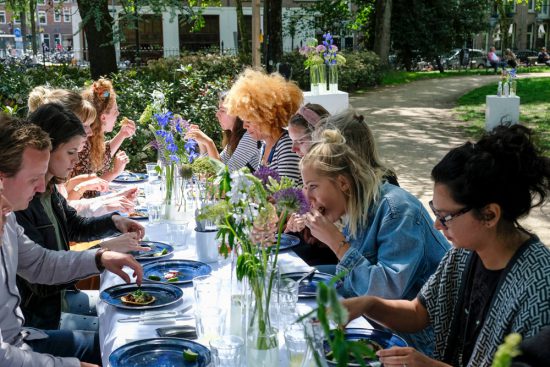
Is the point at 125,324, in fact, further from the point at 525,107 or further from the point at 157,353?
the point at 525,107

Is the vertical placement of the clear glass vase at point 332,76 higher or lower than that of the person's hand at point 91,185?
higher

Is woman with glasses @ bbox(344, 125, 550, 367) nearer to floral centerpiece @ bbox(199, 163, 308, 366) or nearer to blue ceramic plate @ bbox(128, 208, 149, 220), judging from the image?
floral centerpiece @ bbox(199, 163, 308, 366)

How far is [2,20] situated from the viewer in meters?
64.8

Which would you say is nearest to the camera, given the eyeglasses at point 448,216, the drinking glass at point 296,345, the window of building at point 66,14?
the drinking glass at point 296,345

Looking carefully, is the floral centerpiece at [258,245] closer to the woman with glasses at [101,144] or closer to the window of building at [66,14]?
the woman with glasses at [101,144]

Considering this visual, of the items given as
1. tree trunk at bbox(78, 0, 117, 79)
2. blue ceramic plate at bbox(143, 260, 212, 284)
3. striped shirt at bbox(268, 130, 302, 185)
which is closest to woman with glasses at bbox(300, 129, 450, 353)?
blue ceramic plate at bbox(143, 260, 212, 284)

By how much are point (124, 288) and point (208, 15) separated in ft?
118

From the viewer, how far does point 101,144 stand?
4781mm

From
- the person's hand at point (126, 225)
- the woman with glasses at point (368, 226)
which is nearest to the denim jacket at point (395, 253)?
the woman with glasses at point (368, 226)

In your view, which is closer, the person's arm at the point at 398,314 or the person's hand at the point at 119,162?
the person's arm at the point at 398,314

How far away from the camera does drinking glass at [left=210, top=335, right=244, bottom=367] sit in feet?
5.53

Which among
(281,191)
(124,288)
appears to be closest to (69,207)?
(124,288)

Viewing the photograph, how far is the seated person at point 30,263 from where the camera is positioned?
2219mm

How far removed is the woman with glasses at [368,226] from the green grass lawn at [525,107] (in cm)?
816
